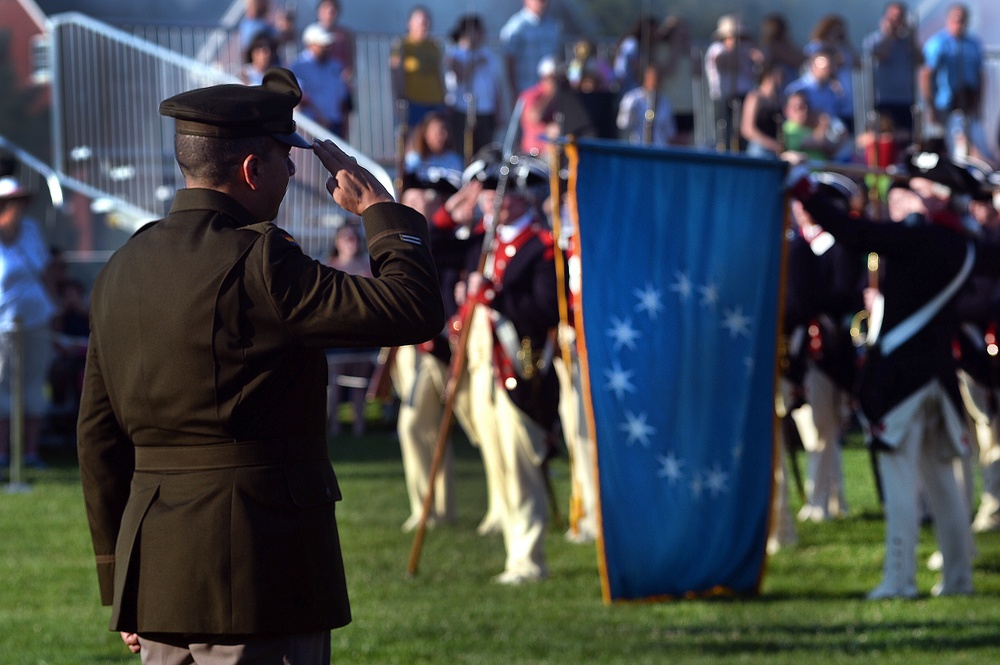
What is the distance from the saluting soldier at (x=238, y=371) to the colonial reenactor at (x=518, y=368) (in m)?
5.23

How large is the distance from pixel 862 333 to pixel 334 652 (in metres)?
6.53

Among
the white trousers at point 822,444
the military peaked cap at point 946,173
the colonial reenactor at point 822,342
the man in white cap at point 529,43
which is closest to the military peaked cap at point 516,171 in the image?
the colonial reenactor at point 822,342

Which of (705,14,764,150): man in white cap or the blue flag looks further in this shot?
(705,14,764,150): man in white cap

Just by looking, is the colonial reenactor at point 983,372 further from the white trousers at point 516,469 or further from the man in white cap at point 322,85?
the man in white cap at point 322,85

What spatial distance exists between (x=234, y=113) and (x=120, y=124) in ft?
38.6

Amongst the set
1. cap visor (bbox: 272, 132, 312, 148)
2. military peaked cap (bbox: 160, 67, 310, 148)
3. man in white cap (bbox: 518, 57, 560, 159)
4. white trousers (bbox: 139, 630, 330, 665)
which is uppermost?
man in white cap (bbox: 518, 57, 560, 159)

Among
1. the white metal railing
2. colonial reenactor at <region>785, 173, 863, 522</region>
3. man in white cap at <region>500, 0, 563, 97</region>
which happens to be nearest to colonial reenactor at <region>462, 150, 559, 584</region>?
colonial reenactor at <region>785, 173, 863, 522</region>

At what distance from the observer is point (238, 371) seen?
3414 mm

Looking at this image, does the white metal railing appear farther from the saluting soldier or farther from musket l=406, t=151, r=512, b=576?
the saluting soldier

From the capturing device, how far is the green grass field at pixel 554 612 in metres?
6.98

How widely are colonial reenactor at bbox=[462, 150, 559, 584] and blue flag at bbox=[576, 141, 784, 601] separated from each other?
3.26 ft

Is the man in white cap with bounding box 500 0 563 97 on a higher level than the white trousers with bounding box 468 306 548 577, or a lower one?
higher

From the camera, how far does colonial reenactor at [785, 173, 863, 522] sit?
A: 9.86m

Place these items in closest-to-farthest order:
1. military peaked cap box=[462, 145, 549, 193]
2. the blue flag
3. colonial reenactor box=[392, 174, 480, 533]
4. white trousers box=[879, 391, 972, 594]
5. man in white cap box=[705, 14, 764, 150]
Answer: the blue flag
white trousers box=[879, 391, 972, 594]
military peaked cap box=[462, 145, 549, 193]
colonial reenactor box=[392, 174, 480, 533]
man in white cap box=[705, 14, 764, 150]
